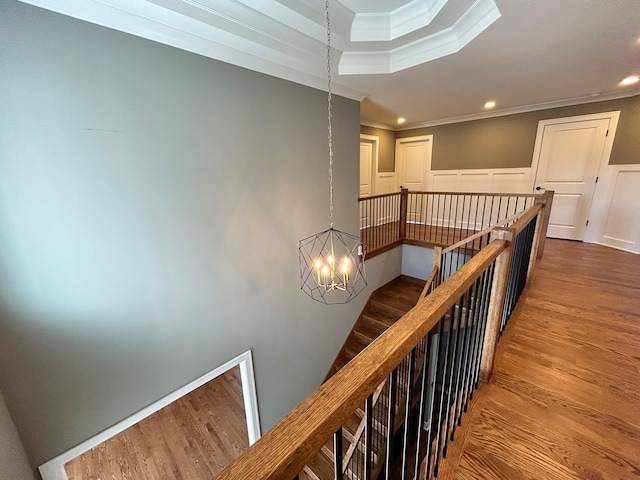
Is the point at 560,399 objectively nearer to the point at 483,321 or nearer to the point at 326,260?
the point at 483,321

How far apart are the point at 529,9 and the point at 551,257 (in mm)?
3198

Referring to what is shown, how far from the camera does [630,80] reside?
322 cm

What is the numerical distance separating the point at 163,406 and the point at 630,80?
6.30 metres

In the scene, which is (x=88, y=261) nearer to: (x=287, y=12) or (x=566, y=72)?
(x=287, y=12)

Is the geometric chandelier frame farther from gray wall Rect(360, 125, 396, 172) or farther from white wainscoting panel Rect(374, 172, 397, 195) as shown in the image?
gray wall Rect(360, 125, 396, 172)

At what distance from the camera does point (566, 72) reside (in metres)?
2.90

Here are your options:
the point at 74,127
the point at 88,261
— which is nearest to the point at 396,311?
the point at 88,261

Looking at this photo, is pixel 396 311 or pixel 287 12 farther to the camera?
pixel 396 311

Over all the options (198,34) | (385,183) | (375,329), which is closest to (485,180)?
(385,183)

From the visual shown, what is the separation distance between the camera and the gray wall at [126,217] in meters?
1.44

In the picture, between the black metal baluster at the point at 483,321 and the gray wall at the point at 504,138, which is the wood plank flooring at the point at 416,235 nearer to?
the gray wall at the point at 504,138

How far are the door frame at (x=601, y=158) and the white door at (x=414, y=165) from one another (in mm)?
1836

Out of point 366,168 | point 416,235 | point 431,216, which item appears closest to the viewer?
point 416,235

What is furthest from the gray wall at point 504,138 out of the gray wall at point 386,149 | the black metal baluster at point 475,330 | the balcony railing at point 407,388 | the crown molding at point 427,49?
the black metal baluster at point 475,330
